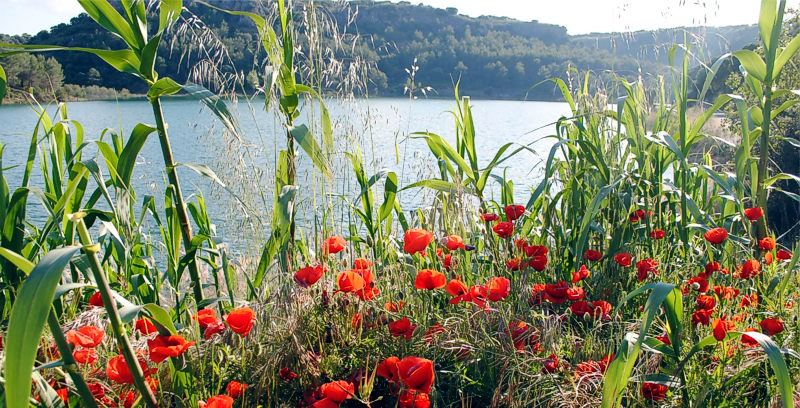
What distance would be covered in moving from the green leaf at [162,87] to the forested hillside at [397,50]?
49 cm

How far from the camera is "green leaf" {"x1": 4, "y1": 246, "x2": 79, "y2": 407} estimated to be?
0.60 meters

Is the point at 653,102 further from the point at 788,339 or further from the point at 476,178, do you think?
the point at 788,339

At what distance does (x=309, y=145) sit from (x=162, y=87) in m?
0.37

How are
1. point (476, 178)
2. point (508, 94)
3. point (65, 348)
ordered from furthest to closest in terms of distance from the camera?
1. point (508, 94)
2. point (476, 178)
3. point (65, 348)

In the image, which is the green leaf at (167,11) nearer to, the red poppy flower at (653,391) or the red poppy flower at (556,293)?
the red poppy flower at (556,293)

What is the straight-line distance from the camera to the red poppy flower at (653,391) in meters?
1.07

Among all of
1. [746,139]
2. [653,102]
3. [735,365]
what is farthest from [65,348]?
[653,102]

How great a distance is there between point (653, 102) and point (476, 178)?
95 cm

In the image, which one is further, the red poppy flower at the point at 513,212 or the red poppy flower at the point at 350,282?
the red poppy flower at the point at 513,212

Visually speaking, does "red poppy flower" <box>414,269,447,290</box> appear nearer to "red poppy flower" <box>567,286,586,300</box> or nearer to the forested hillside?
"red poppy flower" <box>567,286,586,300</box>

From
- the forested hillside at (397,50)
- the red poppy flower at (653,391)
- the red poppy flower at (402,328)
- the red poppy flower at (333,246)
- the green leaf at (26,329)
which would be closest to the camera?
the green leaf at (26,329)

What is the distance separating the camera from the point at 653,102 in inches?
92.0

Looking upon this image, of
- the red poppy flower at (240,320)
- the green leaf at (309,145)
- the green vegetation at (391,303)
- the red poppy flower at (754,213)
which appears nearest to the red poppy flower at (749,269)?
the green vegetation at (391,303)

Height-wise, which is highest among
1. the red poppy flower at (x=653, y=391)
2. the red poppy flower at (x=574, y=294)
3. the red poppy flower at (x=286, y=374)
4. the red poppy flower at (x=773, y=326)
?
the red poppy flower at (x=574, y=294)
